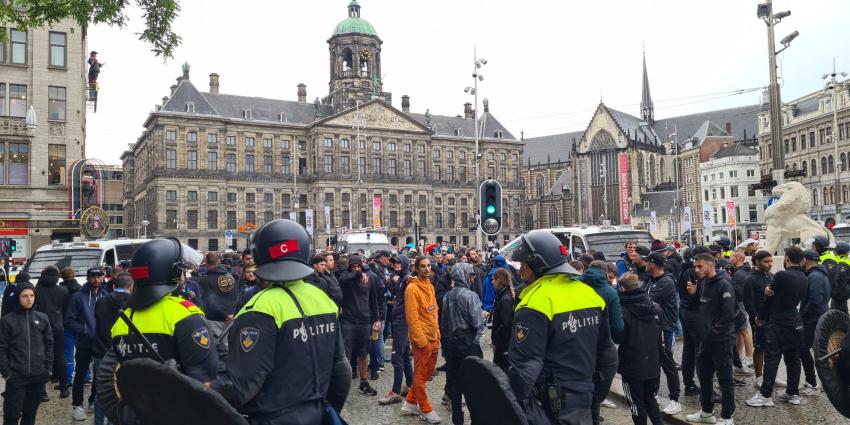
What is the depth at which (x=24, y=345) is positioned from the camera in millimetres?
6445

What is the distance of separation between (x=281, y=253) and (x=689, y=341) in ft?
20.4

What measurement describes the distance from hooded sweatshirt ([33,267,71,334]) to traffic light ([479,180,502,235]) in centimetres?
735

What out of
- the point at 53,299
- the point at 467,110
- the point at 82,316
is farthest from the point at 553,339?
the point at 467,110

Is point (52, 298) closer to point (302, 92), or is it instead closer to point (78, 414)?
point (78, 414)

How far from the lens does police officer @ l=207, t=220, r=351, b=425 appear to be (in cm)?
303

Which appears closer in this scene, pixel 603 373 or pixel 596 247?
pixel 603 373

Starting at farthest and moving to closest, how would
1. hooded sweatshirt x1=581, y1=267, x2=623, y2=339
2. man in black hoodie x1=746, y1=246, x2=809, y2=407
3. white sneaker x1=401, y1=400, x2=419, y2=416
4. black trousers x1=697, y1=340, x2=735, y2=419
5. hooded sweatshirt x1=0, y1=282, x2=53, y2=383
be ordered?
white sneaker x1=401, y1=400, x2=419, y2=416
man in black hoodie x1=746, y1=246, x2=809, y2=407
black trousers x1=697, y1=340, x2=735, y2=419
hooded sweatshirt x1=0, y1=282, x2=53, y2=383
hooded sweatshirt x1=581, y1=267, x2=623, y2=339

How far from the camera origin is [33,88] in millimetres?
26016

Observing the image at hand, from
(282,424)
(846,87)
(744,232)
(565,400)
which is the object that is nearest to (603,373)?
(565,400)

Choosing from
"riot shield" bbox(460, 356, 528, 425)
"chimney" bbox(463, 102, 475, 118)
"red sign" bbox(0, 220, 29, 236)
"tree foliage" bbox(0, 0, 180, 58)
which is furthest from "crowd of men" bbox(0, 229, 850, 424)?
"chimney" bbox(463, 102, 475, 118)

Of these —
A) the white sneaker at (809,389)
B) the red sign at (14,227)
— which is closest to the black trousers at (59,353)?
the white sneaker at (809,389)

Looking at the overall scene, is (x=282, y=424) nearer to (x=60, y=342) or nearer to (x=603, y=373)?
(x=603, y=373)

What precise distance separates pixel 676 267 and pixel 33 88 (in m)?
25.9

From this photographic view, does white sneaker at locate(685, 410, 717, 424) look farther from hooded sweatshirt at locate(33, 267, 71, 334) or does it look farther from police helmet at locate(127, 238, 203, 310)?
hooded sweatshirt at locate(33, 267, 71, 334)
